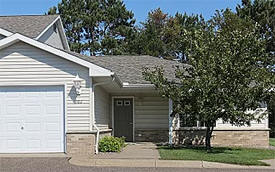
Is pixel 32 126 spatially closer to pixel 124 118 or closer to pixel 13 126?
pixel 13 126

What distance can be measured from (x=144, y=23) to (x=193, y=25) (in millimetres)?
5937

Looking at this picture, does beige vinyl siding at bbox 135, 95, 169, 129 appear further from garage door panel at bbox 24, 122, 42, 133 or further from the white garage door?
garage door panel at bbox 24, 122, 42, 133

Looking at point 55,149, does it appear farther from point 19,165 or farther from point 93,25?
point 93,25

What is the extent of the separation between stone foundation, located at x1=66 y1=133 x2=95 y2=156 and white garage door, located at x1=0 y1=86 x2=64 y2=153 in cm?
42

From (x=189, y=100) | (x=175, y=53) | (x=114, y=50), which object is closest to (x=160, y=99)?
(x=189, y=100)

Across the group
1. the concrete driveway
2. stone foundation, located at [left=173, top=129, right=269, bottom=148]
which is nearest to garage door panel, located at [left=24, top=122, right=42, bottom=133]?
the concrete driveway

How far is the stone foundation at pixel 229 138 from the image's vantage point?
18.2m

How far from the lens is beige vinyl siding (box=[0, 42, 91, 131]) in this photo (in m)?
13.6

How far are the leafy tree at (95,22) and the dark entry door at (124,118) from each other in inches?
792

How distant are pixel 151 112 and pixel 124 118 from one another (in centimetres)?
143

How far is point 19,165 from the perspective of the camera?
37.2 ft

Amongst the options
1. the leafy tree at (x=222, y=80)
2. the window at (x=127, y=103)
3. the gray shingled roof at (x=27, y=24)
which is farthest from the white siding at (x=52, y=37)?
the leafy tree at (x=222, y=80)

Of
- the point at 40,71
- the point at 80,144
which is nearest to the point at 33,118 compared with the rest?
the point at 40,71

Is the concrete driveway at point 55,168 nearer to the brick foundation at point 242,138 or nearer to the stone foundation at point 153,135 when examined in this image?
the stone foundation at point 153,135
